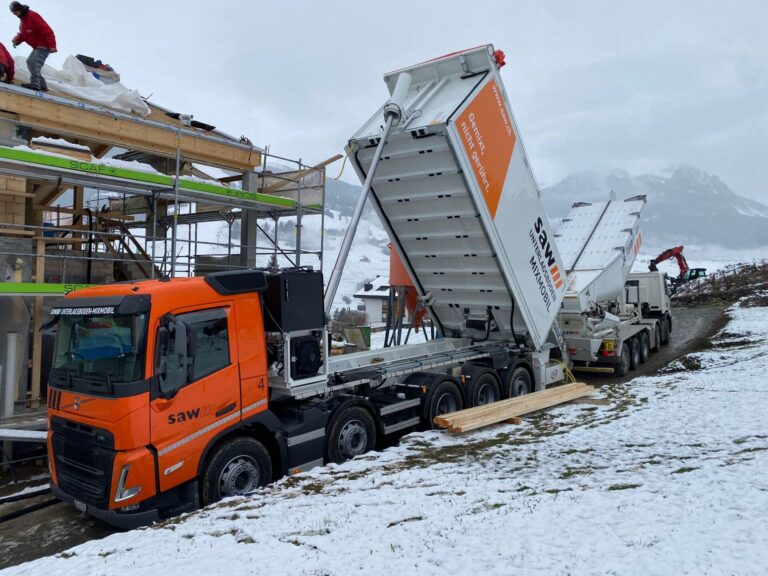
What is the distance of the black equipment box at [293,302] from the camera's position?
6.18 meters

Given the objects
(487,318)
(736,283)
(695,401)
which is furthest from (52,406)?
(736,283)

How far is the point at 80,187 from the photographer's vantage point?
9656mm

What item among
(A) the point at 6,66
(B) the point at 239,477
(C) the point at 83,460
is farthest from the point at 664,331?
(A) the point at 6,66

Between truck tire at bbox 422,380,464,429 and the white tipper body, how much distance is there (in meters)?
1.75

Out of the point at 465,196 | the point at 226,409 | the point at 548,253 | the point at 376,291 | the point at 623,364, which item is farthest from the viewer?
the point at 376,291

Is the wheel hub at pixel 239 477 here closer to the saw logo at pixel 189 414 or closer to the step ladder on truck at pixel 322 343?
the step ladder on truck at pixel 322 343

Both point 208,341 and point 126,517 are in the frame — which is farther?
point 208,341

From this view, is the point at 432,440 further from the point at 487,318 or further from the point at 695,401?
the point at 695,401

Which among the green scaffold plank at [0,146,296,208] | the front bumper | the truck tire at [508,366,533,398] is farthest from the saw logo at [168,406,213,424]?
the truck tire at [508,366,533,398]

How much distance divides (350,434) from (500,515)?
271 cm

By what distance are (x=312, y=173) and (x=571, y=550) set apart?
9336mm

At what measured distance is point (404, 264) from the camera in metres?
9.27

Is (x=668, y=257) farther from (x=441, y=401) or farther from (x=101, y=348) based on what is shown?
(x=101, y=348)

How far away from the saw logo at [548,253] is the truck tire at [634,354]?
5526mm
